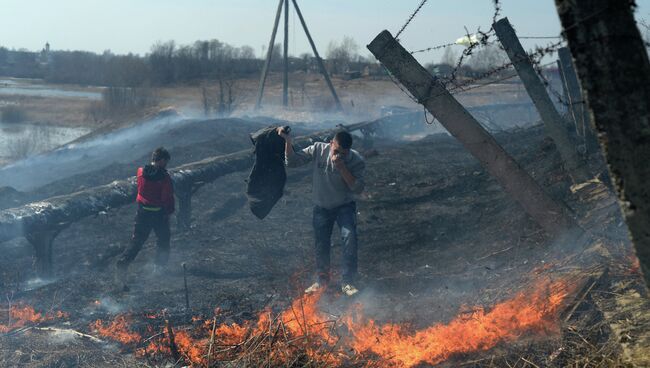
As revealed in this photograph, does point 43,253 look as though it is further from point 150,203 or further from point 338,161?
point 338,161

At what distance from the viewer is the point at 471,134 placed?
582cm

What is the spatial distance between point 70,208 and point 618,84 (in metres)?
7.22

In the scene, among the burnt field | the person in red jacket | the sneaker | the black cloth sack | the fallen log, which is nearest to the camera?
the burnt field

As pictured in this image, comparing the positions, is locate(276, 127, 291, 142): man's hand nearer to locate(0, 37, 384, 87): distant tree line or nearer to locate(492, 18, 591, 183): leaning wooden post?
locate(492, 18, 591, 183): leaning wooden post

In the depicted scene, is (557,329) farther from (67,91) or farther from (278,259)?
(67,91)

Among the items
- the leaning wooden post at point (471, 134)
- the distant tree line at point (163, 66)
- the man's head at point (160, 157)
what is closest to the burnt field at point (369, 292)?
the leaning wooden post at point (471, 134)

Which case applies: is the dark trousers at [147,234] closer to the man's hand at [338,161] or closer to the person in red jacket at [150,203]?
the person in red jacket at [150,203]

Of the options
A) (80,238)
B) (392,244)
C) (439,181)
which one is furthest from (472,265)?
(80,238)

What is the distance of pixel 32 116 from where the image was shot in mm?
34750

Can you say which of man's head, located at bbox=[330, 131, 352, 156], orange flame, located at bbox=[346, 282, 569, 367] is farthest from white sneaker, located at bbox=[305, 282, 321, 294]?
man's head, located at bbox=[330, 131, 352, 156]

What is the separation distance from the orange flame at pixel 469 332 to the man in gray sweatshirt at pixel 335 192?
130 centimetres

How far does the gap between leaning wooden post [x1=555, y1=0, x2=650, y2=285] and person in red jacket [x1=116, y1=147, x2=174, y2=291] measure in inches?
238

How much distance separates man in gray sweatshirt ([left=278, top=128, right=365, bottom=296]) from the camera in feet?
20.4

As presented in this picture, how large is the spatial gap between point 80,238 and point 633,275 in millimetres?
7881
